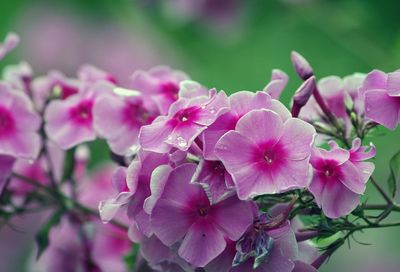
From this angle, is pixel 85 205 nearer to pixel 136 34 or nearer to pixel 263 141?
pixel 263 141

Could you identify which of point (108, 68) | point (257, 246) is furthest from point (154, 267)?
point (108, 68)

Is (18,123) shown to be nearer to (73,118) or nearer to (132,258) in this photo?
(73,118)

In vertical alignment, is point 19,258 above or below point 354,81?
below

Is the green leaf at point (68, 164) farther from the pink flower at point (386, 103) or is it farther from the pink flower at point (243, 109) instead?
the pink flower at point (386, 103)

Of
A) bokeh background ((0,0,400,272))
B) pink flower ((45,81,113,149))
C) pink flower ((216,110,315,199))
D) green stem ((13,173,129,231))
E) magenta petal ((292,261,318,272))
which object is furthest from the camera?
bokeh background ((0,0,400,272))

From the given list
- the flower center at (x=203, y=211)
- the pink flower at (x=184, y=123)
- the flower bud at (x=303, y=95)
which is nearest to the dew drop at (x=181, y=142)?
the pink flower at (x=184, y=123)

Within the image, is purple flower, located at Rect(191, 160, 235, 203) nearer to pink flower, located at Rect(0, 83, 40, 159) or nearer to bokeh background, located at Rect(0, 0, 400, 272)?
pink flower, located at Rect(0, 83, 40, 159)

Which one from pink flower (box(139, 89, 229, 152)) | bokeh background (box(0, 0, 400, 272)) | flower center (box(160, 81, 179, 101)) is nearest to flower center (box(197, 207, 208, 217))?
pink flower (box(139, 89, 229, 152))
